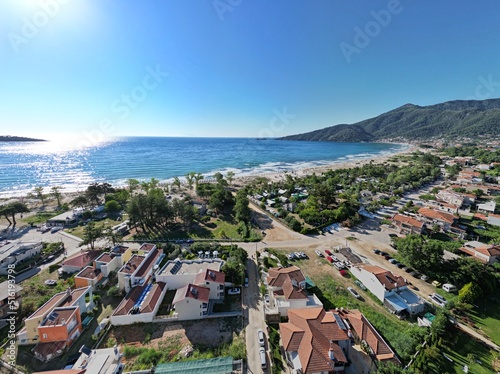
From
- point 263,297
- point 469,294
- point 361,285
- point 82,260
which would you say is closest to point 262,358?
point 263,297

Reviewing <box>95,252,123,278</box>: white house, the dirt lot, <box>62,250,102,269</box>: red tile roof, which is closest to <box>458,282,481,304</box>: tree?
the dirt lot

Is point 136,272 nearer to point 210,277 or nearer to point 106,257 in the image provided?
point 106,257

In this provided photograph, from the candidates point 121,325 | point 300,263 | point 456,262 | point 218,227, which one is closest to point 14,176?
point 218,227

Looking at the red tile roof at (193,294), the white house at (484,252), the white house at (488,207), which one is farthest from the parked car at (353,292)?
the white house at (488,207)

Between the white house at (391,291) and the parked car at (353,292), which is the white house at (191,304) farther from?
the white house at (391,291)

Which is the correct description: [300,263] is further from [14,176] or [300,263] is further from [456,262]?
[14,176]

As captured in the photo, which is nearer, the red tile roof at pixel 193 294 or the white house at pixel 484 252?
the red tile roof at pixel 193 294
